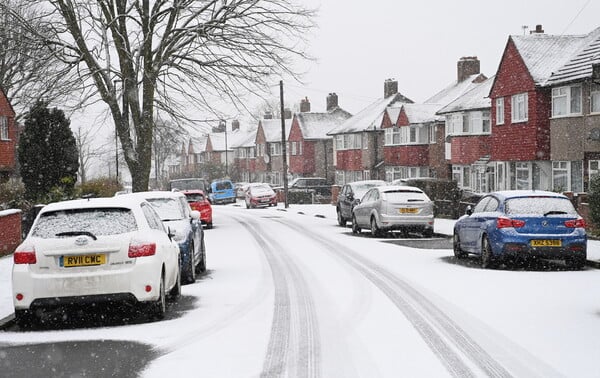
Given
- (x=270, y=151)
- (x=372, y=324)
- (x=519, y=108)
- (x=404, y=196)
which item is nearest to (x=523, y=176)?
(x=519, y=108)

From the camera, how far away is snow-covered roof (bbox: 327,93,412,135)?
62.3 meters

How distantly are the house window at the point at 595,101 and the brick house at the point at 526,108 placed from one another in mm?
2389

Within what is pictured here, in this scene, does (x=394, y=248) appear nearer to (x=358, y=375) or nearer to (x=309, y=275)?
(x=309, y=275)

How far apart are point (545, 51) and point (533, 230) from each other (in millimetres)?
23573

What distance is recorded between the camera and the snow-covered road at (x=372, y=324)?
716 cm

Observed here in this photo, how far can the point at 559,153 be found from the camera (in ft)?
104

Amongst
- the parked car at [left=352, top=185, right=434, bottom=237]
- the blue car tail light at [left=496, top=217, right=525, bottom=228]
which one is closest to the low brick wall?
the parked car at [left=352, top=185, right=434, bottom=237]

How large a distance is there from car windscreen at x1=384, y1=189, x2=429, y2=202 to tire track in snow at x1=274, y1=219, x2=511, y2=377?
8.13m

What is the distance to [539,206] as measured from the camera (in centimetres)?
1476

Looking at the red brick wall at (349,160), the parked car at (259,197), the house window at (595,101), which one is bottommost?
the parked car at (259,197)

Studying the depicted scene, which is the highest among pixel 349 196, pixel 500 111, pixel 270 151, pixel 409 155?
pixel 270 151

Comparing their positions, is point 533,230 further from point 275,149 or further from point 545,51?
point 275,149

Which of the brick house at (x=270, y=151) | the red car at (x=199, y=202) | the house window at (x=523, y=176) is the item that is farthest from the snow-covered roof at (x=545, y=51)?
the brick house at (x=270, y=151)

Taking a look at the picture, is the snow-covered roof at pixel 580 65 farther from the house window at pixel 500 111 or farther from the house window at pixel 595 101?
the house window at pixel 500 111
